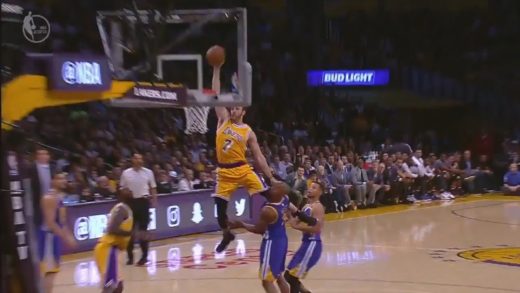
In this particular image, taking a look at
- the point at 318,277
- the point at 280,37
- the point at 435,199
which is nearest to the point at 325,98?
the point at 280,37

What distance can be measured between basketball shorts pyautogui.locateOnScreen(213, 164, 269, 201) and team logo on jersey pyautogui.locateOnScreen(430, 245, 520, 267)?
4.69 m

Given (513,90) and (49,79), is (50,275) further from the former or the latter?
(513,90)

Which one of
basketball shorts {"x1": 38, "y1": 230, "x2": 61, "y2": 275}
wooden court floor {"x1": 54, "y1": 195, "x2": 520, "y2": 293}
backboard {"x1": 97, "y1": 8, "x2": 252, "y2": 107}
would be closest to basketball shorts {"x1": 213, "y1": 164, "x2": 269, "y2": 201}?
backboard {"x1": 97, "y1": 8, "x2": 252, "y2": 107}

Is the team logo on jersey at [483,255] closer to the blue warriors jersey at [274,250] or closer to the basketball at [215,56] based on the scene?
the blue warriors jersey at [274,250]

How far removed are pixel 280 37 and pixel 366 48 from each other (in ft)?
11.4

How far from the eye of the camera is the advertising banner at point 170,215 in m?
13.9

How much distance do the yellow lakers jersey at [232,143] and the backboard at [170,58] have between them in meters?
0.35

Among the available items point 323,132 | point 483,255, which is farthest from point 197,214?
point 323,132

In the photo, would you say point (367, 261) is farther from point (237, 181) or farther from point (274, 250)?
point (274, 250)

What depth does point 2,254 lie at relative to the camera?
177 inches

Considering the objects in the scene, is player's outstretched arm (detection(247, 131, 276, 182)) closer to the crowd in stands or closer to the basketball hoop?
the crowd in stands

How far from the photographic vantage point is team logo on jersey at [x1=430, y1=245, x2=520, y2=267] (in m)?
13.0

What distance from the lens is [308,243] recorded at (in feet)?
31.2

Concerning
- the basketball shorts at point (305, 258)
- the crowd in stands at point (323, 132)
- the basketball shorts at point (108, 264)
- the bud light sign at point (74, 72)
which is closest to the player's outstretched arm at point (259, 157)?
the basketball shorts at point (305, 258)
